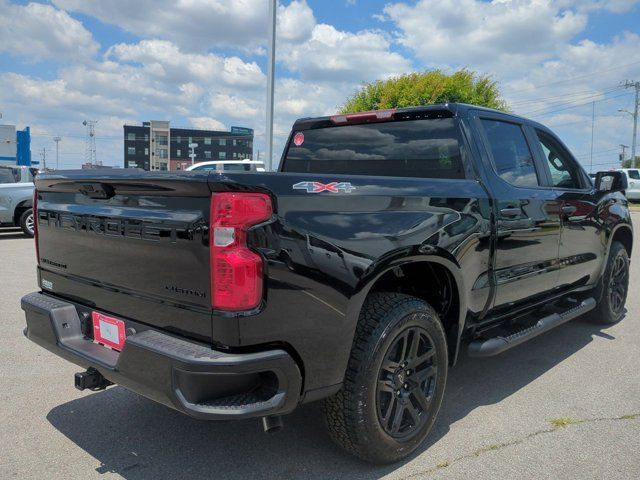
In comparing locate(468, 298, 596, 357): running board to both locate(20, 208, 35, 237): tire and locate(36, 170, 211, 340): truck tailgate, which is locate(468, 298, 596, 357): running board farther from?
locate(20, 208, 35, 237): tire

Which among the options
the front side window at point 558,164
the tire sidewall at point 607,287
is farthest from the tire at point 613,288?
the front side window at point 558,164

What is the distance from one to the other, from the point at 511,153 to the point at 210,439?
2.74m

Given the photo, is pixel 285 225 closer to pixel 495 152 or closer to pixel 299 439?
pixel 299 439

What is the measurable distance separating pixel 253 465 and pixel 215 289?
3.76ft

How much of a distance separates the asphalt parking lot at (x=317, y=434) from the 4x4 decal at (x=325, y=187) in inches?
55.8

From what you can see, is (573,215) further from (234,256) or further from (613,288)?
(234,256)

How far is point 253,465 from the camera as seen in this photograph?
110 inches

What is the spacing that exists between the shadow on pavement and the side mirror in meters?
2.03

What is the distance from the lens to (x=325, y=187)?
2.42 m

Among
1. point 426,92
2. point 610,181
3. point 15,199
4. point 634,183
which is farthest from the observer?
point 634,183

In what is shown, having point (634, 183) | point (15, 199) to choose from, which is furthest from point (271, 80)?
point (634, 183)

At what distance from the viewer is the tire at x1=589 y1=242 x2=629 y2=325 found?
17.4 ft

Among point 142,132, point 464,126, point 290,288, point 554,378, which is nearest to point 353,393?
point 290,288

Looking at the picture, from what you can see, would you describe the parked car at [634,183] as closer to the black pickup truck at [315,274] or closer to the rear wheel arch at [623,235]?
the rear wheel arch at [623,235]
